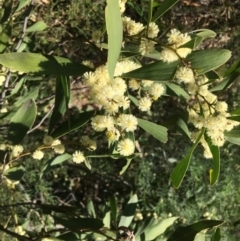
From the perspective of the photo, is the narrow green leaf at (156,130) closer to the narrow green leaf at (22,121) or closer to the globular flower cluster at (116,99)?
the globular flower cluster at (116,99)

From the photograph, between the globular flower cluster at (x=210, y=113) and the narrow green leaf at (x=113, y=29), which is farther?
the globular flower cluster at (x=210, y=113)

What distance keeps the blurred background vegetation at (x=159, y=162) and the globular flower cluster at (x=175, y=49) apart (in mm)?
1455

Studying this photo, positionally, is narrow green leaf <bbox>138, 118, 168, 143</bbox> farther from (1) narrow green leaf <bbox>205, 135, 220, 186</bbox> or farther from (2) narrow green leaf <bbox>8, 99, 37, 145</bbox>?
(2) narrow green leaf <bbox>8, 99, 37, 145</bbox>

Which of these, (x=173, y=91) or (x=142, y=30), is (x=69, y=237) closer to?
(x=173, y=91)

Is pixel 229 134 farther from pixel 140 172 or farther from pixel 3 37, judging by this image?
pixel 140 172

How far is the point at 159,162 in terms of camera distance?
2822 mm

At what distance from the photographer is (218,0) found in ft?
8.71

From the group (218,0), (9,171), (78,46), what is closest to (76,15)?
(78,46)

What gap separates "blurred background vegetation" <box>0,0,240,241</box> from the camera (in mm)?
2580

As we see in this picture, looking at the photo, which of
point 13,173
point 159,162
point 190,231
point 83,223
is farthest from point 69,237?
point 159,162

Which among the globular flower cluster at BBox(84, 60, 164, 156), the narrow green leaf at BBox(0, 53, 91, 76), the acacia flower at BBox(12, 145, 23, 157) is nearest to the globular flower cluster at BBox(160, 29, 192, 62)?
the globular flower cluster at BBox(84, 60, 164, 156)

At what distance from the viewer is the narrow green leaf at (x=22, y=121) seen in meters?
1.49

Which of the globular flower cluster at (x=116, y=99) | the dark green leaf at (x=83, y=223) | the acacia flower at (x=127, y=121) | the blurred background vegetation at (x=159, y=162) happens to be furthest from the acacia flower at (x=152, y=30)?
the blurred background vegetation at (x=159, y=162)

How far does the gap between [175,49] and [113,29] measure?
0.20 meters
